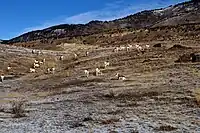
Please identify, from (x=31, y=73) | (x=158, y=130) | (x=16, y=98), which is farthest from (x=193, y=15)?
(x=158, y=130)

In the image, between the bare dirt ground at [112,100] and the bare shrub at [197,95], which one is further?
the bare shrub at [197,95]

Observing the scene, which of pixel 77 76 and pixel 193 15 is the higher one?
pixel 193 15

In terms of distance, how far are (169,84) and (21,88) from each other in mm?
13995

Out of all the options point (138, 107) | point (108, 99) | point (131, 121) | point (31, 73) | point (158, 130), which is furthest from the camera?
point (31, 73)

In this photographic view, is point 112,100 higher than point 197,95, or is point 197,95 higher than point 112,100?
point 197,95

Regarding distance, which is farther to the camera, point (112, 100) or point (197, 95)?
point (112, 100)

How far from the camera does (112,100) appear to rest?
26094mm

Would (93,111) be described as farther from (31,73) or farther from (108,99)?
(31,73)

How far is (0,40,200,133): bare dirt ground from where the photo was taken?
19906 mm

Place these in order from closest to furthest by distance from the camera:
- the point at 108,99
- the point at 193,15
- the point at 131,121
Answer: the point at 131,121, the point at 108,99, the point at 193,15

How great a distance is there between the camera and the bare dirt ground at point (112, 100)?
19.9 meters

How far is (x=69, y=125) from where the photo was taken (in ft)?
67.7

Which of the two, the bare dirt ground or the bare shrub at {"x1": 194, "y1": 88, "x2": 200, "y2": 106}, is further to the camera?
the bare shrub at {"x1": 194, "y1": 88, "x2": 200, "y2": 106}

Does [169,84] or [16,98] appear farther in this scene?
[16,98]
